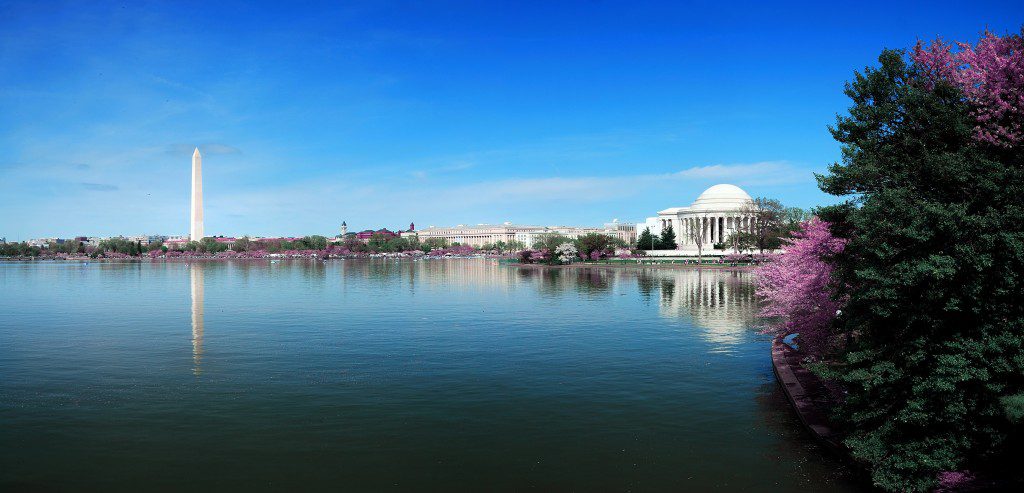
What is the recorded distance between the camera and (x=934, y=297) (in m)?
10.9

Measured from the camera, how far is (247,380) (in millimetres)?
20359

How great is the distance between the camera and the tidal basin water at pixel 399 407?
12914mm

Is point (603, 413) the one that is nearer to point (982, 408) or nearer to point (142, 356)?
point (982, 408)

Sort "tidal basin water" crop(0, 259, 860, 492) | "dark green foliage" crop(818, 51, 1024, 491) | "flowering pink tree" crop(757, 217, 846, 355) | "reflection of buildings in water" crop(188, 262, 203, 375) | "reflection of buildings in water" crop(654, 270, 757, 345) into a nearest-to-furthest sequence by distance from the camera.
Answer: "dark green foliage" crop(818, 51, 1024, 491) → "tidal basin water" crop(0, 259, 860, 492) → "flowering pink tree" crop(757, 217, 846, 355) → "reflection of buildings in water" crop(188, 262, 203, 375) → "reflection of buildings in water" crop(654, 270, 757, 345)

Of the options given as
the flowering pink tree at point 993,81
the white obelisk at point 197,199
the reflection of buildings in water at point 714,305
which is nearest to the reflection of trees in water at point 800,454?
the flowering pink tree at point 993,81

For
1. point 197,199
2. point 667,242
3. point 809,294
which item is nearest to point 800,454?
point 809,294

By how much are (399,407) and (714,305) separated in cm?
2919

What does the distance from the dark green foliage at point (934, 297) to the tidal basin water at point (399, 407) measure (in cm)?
165

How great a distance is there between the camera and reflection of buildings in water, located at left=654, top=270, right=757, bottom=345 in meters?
31.2

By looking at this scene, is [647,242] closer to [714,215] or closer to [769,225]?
[714,215]

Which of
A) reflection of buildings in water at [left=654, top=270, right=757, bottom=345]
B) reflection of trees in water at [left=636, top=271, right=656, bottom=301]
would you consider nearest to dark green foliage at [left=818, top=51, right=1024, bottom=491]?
reflection of buildings in water at [left=654, top=270, right=757, bottom=345]

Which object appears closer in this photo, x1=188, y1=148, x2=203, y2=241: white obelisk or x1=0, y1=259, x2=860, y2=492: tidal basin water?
x1=0, y1=259, x2=860, y2=492: tidal basin water

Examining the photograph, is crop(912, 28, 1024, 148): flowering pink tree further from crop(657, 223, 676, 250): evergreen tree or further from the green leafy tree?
crop(657, 223, 676, 250): evergreen tree

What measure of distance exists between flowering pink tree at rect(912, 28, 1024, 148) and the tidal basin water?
6246 millimetres
